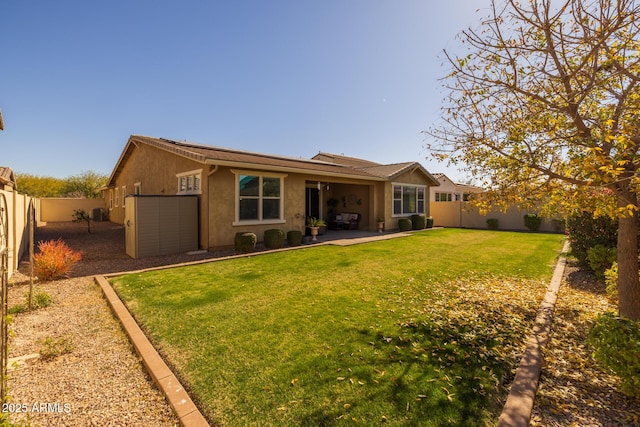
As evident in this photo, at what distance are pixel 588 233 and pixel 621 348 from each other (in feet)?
19.0

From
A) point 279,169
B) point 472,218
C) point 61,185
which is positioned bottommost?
point 472,218

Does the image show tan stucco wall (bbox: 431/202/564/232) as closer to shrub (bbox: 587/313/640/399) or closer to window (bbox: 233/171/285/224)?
window (bbox: 233/171/285/224)

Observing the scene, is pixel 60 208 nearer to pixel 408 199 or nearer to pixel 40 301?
pixel 40 301

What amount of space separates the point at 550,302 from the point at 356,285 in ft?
11.2

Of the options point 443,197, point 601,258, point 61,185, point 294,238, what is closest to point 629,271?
point 601,258

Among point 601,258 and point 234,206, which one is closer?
point 601,258

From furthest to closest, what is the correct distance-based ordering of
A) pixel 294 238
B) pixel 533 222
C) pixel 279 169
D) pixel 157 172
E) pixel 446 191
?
1. pixel 446 191
2. pixel 533 222
3. pixel 157 172
4. pixel 294 238
5. pixel 279 169

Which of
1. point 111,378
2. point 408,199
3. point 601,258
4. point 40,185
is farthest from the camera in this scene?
point 40,185

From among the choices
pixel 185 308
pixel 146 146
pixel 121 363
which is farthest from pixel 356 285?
pixel 146 146

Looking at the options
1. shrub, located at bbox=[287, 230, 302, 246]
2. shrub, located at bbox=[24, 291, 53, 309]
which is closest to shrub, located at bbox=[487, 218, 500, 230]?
shrub, located at bbox=[287, 230, 302, 246]

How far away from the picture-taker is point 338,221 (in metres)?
16.6

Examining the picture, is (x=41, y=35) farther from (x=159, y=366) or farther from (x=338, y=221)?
(x=338, y=221)

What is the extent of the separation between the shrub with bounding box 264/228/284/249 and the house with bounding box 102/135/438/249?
0.67 m

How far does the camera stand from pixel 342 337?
3672mm
